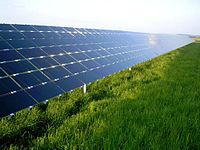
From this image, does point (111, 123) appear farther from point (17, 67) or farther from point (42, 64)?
point (42, 64)

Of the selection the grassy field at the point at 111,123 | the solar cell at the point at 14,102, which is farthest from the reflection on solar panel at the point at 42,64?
the grassy field at the point at 111,123

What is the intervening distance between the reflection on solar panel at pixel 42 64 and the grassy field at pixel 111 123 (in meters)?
0.48

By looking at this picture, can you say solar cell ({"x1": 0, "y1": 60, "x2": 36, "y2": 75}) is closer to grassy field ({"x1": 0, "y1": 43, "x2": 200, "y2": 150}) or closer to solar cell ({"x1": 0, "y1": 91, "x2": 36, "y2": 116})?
solar cell ({"x1": 0, "y1": 91, "x2": 36, "y2": 116})

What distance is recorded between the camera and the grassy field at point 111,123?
4941 millimetres

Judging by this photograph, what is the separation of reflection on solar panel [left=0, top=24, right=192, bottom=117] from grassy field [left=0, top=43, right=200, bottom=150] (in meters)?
0.48

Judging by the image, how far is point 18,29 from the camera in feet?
29.9

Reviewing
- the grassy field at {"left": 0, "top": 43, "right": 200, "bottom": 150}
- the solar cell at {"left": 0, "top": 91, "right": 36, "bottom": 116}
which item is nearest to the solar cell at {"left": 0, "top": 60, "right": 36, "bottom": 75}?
the solar cell at {"left": 0, "top": 91, "right": 36, "bottom": 116}

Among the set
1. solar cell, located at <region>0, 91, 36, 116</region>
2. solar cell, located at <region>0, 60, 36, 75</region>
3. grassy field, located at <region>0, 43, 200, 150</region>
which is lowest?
grassy field, located at <region>0, 43, 200, 150</region>

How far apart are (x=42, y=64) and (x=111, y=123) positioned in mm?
2551

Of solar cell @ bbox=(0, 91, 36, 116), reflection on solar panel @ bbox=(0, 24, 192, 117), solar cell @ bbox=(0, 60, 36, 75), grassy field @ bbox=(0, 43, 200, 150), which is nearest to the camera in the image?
grassy field @ bbox=(0, 43, 200, 150)

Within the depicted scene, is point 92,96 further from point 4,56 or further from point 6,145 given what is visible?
point 6,145

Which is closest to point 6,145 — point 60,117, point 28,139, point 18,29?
point 28,139

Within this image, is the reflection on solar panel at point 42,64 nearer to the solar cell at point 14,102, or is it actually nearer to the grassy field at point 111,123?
the solar cell at point 14,102

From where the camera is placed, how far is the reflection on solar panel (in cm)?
579
